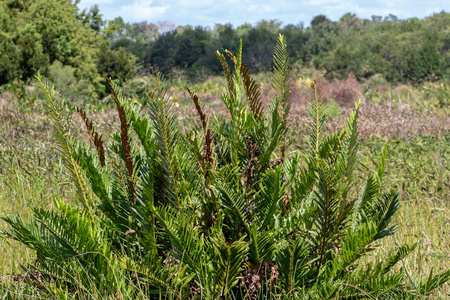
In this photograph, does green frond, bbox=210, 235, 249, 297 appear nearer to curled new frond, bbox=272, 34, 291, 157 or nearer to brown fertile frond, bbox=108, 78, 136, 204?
brown fertile frond, bbox=108, 78, 136, 204

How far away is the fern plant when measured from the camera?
4.23ft

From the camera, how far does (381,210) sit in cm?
139

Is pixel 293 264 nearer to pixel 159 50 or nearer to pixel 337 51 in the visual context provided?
pixel 337 51

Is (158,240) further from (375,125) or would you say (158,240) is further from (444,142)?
(375,125)

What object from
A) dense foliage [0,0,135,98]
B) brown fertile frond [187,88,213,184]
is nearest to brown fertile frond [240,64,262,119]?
brown fertile frond [187,88,213,184]

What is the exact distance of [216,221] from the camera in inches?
55.5

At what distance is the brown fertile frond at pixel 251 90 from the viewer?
1542 mm

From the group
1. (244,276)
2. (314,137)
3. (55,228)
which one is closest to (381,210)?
(314,137)

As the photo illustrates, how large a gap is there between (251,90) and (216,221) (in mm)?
532

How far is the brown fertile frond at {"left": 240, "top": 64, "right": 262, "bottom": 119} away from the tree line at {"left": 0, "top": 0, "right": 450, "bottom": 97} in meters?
0.49

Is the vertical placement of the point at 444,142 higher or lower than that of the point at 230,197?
lower

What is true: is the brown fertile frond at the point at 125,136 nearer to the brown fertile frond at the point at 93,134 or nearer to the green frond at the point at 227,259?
the brown fertile frond at the point at 93,134

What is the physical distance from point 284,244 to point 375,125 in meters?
5.21

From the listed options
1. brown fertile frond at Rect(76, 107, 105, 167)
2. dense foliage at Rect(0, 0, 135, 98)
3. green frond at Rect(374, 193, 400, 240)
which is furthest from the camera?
dense foliage at Rect(0, 0, 135, 98)
